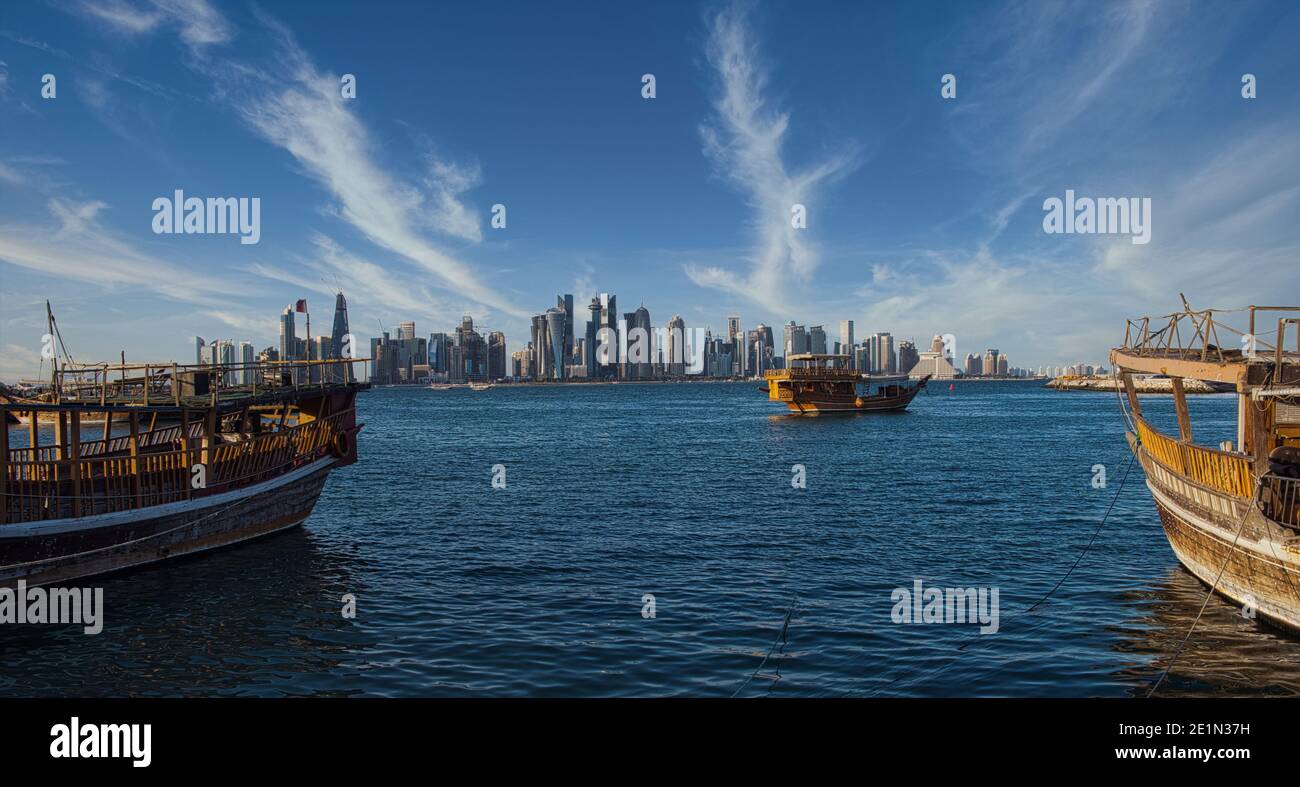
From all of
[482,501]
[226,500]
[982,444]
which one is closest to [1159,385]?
[982,444]

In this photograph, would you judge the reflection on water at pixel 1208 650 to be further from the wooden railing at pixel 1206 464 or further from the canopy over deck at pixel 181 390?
the canopy over deck at pixel 181 390

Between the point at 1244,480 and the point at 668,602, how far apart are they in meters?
12.8

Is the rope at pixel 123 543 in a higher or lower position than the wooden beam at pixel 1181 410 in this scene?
lower

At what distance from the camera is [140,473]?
22.9 metres

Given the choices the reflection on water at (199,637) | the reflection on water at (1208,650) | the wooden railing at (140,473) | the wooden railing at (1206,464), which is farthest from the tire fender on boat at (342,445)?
the wooden railing at (1206,464)

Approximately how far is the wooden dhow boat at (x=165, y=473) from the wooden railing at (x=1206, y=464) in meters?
26.3

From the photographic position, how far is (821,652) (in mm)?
15742

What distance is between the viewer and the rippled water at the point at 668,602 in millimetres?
14602

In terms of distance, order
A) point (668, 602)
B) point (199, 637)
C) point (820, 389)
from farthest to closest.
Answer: point (820, 389), point (668, 602), point (199, 637)

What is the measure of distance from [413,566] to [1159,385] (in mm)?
215883

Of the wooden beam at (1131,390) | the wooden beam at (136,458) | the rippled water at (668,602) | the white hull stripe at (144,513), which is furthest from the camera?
the wooden beam at (1131,390)

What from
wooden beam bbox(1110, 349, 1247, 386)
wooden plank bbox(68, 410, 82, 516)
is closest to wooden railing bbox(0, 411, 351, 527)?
wooden plank bbox(68, 410, 82, 516)

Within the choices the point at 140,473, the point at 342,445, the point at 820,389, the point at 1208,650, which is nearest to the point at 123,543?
the point at 140,473

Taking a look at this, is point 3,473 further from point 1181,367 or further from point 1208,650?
point 1181,367
